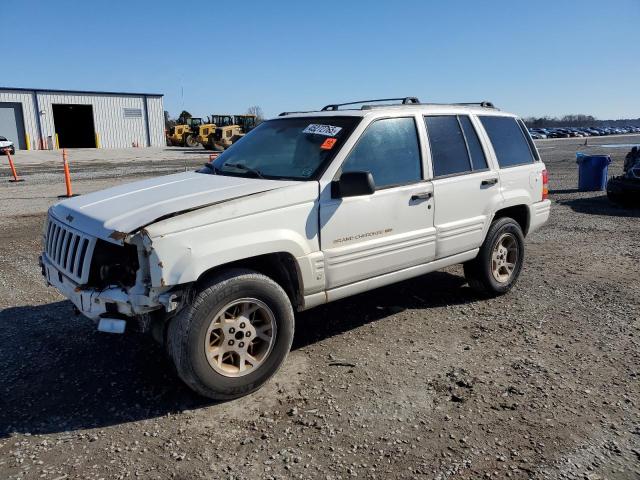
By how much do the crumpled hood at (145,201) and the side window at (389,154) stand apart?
66 cm

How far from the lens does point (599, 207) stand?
38.0 feet

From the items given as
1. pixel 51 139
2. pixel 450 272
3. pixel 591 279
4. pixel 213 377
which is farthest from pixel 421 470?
pixel 51 139

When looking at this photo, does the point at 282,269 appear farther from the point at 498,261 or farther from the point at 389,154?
the point at 498,261

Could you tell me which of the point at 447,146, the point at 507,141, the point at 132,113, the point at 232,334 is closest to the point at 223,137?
the point at 132,113

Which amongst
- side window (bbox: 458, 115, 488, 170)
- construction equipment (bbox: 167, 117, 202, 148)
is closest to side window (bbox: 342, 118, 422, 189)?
side window (bbox: 458, 115, 488, 170)

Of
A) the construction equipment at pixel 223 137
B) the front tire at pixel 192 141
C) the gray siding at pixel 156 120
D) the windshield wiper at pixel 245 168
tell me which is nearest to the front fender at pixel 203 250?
the windshield wiper at pixel 245 168

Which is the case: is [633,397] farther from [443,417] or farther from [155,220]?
[155,220]

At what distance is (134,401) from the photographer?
354cm

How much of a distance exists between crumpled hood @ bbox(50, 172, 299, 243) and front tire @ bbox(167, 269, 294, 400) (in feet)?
1.74

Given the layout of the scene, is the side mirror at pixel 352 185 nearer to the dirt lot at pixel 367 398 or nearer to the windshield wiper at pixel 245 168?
the windshield wiper at pixel 245 168

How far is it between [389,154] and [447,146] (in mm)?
811

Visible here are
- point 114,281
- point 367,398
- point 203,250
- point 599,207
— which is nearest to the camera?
point 203,250

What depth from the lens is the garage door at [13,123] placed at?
39.3 m

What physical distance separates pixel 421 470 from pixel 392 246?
75.3 inches
